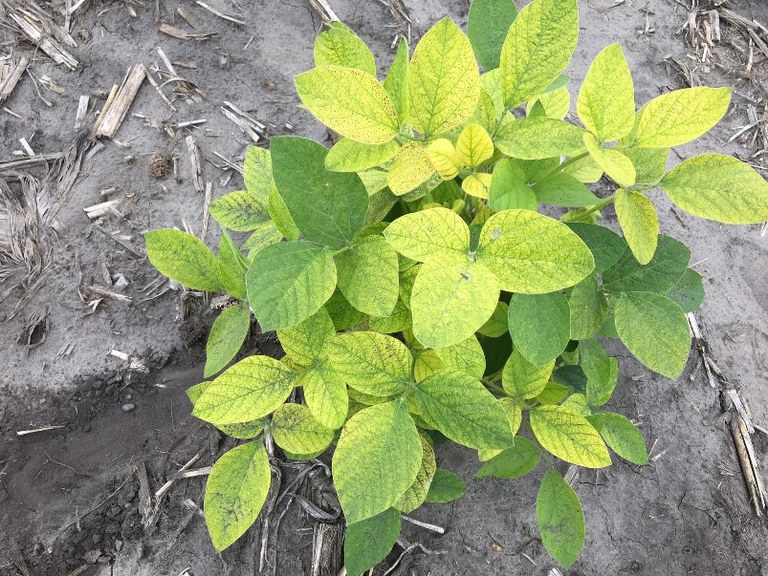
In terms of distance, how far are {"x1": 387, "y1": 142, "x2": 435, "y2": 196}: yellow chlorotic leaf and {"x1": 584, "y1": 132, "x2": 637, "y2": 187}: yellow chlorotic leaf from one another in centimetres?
25

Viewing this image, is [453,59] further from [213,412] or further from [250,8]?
[250,8]

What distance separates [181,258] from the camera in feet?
3.96

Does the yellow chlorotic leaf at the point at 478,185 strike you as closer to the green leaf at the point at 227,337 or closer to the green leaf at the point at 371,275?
Result: the green leaf at the point at 371,275

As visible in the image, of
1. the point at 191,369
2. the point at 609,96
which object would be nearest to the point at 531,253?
the point at 609,96

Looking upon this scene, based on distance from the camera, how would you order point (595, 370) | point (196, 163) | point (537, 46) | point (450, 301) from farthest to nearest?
1. point (196, 163)
2. point (595, 370)
3. point (537, 46)
4. point (450, 301)

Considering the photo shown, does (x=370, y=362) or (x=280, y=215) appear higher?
(x=280, y=215)

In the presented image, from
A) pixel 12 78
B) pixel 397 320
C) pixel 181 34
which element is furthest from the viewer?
pixel 181 34

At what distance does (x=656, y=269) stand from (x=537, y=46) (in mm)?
516

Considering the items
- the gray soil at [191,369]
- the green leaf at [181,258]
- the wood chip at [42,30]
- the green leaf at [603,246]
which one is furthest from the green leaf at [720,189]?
the wood chip at [42,30]

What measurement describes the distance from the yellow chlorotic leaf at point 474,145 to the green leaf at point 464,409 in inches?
14.8

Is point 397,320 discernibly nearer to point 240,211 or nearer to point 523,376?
point 523,376

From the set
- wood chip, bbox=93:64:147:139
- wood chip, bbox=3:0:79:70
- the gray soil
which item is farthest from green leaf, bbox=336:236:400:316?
wood chip, bbox=3:0:79:70

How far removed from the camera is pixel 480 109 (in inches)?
44.1

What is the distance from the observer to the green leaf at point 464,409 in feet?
3.20
